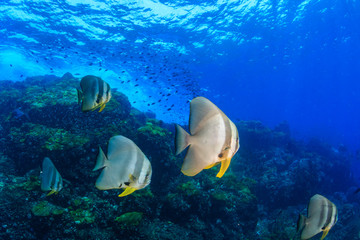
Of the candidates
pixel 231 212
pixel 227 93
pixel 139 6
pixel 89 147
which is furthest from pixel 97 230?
pixel 227 93

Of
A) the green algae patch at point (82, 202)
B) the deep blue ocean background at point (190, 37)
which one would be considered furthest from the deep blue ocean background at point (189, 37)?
the green algae patch at point (82, 202)

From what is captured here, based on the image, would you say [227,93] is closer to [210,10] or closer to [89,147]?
[210,10]

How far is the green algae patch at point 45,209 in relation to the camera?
400 cm

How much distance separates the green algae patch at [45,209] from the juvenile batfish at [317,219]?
471 centimetres

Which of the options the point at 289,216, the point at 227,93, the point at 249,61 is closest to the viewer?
the point at 289,216

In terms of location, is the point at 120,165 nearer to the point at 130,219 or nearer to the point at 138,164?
the point at 138,164

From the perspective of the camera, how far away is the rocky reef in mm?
4109

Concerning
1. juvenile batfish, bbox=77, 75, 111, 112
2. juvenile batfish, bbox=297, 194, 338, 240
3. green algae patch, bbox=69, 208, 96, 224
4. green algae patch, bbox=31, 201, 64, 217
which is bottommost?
green algae patch, bbox=69, 208, 96, 224

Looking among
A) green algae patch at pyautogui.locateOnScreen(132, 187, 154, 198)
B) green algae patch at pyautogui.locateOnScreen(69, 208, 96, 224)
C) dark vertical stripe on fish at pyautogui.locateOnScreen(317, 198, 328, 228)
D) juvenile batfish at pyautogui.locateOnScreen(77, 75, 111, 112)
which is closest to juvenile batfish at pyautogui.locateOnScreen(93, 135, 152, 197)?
juvenile batfish at pyautogui.locateOnScreen(77, 75, 111, 112)

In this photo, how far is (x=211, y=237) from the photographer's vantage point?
560 cm

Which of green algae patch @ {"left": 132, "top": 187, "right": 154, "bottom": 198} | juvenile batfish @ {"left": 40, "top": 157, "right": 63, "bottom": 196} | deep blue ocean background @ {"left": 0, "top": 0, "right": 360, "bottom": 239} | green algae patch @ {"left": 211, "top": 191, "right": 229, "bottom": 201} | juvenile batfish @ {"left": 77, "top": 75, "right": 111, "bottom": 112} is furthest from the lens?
deep blue ocean background @ {"left": 0, "top": 0, "right": 360, "bottom": 239}

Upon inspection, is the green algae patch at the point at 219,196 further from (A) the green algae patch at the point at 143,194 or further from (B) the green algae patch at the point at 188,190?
(A) the green algae patch at the point at 143,194

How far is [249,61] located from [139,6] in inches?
827

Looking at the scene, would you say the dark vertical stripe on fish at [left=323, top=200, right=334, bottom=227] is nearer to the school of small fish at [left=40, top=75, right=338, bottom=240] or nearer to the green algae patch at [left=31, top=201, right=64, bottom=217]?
the school of small fish at [left=40, top=75, right=338, bottom=240]
